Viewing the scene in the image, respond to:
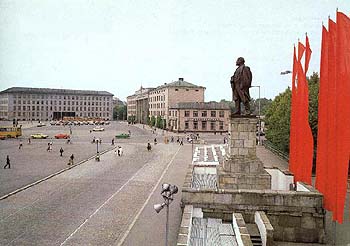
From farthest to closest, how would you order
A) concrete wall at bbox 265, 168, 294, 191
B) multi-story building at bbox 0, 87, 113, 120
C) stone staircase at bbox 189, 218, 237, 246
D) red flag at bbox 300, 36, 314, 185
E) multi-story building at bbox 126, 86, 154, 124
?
multi-story building at bbox 0, 87, 113, 120, multi-story building at bbox 126, 86, 154, 124, concrete wall at bbox 265, 168, 294, 191, red flag at bbox 300, 36, 314, 185, stone staircase at bbox 189, 218, 237, 246

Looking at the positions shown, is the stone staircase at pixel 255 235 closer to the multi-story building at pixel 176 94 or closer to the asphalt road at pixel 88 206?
the asphalt road at pixel 88 206

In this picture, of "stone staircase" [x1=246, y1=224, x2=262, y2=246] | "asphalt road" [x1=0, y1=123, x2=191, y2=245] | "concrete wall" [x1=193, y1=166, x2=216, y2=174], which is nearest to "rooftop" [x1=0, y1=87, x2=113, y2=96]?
"asphalt road" [x1=0, y1=123, x2=191, y2=245]

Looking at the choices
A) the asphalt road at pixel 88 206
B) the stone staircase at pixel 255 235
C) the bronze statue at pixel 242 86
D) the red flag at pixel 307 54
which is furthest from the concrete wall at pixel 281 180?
the red flag at pixel 307 54

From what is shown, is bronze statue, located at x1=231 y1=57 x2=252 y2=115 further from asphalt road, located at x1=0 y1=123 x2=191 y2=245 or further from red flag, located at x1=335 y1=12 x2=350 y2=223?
asphalt road, located at x1=0 y1=123 x2=191 y2=245

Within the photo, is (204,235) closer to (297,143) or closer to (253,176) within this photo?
(253,176)

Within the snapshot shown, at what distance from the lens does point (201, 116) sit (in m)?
78.7

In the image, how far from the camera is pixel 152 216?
15195 mm

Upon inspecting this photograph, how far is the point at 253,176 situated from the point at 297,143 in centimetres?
326

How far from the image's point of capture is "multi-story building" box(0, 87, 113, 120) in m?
137

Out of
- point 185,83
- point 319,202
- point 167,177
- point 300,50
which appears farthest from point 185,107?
point 319,202

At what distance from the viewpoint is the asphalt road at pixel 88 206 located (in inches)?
501

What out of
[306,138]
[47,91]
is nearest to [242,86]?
[306,138]

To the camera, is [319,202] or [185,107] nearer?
[319,202]

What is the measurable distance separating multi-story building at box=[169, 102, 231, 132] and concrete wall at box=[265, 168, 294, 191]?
186 feet
